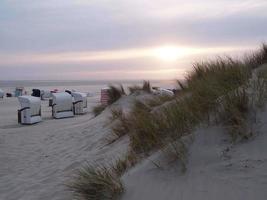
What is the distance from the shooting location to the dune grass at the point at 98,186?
4.51 m

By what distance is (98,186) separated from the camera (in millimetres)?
4609

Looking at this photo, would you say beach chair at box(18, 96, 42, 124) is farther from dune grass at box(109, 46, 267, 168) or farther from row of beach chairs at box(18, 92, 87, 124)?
dune grass at box(109, 46, 267, 168)

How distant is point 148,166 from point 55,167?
352 cm

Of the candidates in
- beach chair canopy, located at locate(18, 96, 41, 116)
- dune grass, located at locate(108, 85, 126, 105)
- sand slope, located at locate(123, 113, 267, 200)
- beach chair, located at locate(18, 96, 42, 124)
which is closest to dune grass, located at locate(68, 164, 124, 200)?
sand slope, located at locate(123, 113, 267, 200)

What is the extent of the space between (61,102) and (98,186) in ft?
54.3

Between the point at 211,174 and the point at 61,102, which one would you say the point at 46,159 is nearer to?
the point at 211,174

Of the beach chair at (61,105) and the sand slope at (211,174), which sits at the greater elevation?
the sand slope at (211,174)

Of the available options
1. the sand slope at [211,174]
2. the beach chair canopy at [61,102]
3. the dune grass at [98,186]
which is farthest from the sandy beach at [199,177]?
the beach chair canopy at [61,102]

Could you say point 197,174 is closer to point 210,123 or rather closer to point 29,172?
point 210,123

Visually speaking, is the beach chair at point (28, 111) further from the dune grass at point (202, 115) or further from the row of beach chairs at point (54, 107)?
the dune grass at point (202, 115)

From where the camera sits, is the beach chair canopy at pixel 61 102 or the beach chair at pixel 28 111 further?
the beach chair canopy at pixel 61 102

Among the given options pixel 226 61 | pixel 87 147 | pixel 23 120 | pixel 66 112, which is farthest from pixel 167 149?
pixel 66 112

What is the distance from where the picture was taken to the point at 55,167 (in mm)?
7949

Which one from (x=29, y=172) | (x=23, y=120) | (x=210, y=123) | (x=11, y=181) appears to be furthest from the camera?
(x=23, y=120)
